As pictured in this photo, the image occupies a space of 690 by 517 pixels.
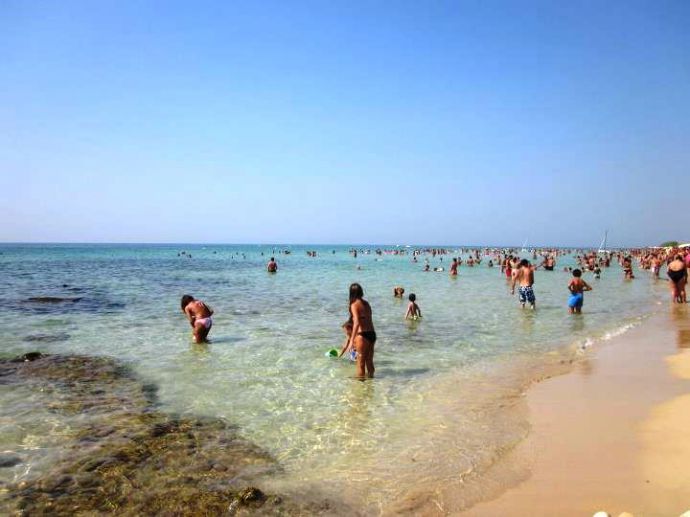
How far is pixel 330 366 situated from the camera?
9.52 metres

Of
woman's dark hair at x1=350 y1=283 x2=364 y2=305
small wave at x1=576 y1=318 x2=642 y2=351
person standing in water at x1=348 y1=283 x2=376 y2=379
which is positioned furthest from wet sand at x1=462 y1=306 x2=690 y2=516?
woman's dark hair at x1=350 y1=283 x2=364 y2=305

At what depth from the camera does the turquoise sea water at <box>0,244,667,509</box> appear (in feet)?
17.6

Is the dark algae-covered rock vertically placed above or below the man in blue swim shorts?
below

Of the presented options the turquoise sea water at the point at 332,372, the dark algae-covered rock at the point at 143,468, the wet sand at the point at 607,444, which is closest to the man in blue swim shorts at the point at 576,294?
the turquoise sea water at the point at 332,372

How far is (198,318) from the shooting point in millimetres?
12086

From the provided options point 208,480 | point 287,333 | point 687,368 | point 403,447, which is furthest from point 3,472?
point 687,368

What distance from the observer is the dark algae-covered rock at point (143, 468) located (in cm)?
435

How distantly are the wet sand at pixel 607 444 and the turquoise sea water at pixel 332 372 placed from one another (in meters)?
0.56

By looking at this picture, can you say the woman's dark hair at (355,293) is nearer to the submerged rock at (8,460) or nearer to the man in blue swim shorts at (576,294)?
the submerged rock at (8,460)

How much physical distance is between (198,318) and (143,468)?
23.7 feet

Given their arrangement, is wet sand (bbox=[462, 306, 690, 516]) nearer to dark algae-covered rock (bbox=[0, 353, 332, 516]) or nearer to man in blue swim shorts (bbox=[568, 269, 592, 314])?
dark algae-covered rock (bbox=[0, 353, 332, 516])

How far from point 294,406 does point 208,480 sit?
8.16 ft

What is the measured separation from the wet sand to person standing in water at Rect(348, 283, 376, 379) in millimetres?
2786

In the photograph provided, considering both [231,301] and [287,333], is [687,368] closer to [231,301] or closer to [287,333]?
[287,333]
